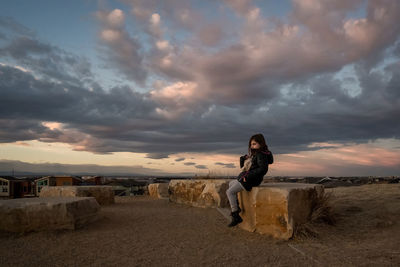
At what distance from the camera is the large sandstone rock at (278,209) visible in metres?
→ 5.01

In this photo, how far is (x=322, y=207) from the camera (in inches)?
225

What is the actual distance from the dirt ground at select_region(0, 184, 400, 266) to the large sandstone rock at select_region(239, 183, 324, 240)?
0.20 m

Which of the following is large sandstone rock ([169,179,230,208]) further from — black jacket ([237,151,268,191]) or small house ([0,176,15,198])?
small house ([0,176,15,198])

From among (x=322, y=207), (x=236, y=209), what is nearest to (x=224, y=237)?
(x=236, y=209)

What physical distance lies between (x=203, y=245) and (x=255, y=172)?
1723mm

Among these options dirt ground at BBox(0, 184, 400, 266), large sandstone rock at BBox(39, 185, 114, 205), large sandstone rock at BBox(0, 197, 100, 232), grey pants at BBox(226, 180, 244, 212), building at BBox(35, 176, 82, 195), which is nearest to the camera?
dirt ground at BBox(0, 184, 400, 266)

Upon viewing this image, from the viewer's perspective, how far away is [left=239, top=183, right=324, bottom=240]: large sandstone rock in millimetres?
5008

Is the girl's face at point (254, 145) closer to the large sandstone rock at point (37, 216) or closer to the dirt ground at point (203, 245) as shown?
the dirt ground at point (203, 245)

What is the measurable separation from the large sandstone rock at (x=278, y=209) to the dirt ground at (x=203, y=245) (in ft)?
0.66

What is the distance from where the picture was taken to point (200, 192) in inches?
377

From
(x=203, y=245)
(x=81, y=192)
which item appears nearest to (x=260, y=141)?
(x=203, y=245)

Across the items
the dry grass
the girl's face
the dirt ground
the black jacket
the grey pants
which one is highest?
the girl's face

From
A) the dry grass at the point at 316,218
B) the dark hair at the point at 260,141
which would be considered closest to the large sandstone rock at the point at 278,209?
the dry grass at the point at 316,218

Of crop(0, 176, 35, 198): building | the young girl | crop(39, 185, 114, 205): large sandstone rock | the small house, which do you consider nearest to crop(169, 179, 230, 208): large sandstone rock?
crop(39, 185, 114, 205): large sandstone rock
